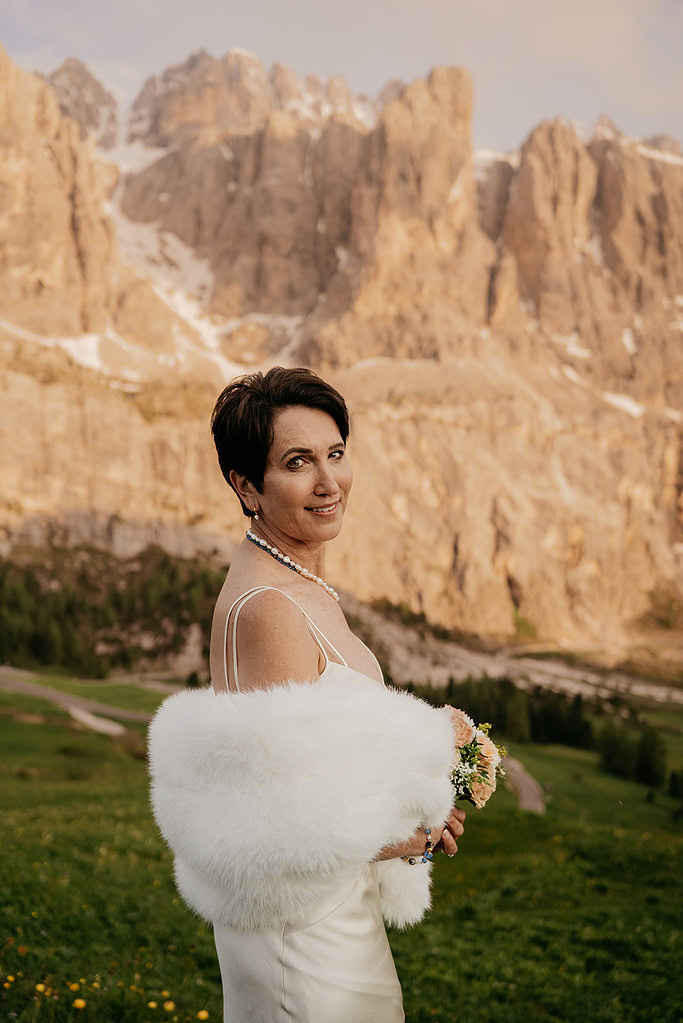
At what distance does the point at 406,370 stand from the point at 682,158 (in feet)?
238

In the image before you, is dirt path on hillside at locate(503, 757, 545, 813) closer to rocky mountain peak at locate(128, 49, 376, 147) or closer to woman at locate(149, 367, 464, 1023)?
woman at locate(149, 367, 464, 1023)

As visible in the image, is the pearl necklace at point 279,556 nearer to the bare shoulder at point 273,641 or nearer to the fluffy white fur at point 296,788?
the bare shoulder at point 273,641

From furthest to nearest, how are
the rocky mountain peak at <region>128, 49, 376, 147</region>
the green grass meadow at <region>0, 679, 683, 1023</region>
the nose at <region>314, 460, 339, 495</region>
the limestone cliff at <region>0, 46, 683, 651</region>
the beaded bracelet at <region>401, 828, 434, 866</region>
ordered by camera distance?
the rocky mountain peak at <region>128, 49, 376, 147</region>
the limestone cliff at <region>0, 46, 683, 651</region>
the green grass meadow at <region>0, 679, 683, 1023</region>
the nose at <region>314, 460, 339, 495</region>
the beaded bracelet at <region>401, 828, 434, 866</region>

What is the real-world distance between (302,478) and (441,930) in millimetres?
8955

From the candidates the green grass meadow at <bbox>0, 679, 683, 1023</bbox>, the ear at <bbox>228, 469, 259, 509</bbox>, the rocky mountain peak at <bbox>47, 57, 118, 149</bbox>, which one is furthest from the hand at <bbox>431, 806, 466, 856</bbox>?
the rocky mountain peak at <bbox>47, 57, 118, 149</bbox>

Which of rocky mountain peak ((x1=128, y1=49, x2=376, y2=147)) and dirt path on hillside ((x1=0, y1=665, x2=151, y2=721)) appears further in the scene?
rocky mountain peak ((x1=128, y1=49, x2=376, y2=147))

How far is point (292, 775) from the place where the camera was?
2600mm

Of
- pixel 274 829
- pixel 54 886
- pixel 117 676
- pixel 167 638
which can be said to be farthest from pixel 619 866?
pixel 167 638

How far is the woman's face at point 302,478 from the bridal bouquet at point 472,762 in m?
0.95

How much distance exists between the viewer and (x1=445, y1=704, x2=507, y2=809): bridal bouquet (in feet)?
10.2

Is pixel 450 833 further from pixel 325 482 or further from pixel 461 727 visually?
pixel 325 482

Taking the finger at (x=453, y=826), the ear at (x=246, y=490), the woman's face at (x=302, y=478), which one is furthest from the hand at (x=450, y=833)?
the ear at (x=246, y=490)

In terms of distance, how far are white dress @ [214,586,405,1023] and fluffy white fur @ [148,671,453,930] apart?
76mm

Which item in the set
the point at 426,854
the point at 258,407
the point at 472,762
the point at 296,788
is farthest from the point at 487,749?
the point at 258,407
